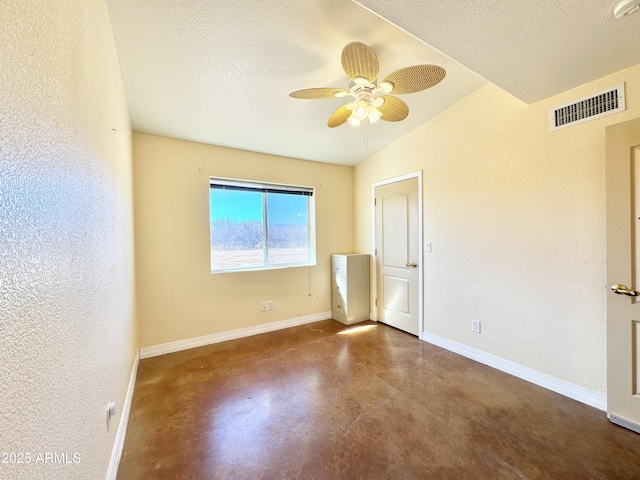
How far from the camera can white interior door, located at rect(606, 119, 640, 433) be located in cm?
167

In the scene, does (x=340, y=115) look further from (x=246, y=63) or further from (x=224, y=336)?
(x=224, y=336)

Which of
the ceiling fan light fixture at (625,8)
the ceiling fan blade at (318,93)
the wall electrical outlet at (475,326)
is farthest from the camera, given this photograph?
the wall electrical outlet at (475,326)

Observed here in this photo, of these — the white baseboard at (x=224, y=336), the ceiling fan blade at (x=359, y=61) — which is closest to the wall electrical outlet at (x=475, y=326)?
the white baseboard at (x=224, y=336)

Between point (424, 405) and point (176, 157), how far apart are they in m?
3.43

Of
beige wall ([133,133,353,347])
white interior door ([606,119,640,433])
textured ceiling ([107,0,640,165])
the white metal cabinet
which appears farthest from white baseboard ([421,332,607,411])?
textured ceiling ([107,0,640,165])

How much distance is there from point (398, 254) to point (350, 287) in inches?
32.5

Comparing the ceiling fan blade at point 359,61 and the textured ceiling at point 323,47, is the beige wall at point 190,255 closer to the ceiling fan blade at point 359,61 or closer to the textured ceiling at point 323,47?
the textured ceiling at point 323,47

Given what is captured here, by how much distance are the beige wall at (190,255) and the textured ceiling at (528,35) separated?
238cm

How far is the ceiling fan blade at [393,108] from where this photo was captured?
76.7 inches

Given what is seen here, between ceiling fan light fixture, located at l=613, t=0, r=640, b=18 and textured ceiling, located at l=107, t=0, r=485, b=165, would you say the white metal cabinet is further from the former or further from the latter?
ceiling fan light fixture, located at l=613, t=0, r=640, b=18

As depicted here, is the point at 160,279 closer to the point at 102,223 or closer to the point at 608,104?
the point at 102,223

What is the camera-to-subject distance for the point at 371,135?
129 inches

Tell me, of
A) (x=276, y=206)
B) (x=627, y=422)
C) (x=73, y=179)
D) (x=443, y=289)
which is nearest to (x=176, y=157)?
(x=276, y=206)

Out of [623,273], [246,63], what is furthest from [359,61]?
[623,273]
